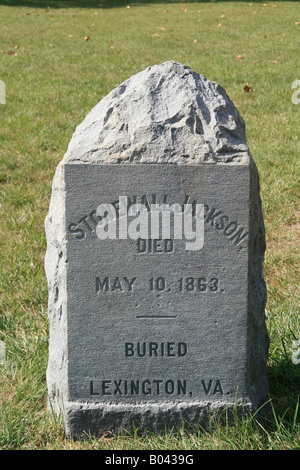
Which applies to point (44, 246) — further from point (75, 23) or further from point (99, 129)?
point (75, 23)

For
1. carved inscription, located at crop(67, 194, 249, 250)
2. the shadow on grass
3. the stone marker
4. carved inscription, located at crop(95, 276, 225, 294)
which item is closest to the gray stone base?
the stone marker

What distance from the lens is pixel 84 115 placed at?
22.8 ft

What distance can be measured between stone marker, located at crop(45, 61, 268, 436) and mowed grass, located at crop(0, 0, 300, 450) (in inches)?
7.6

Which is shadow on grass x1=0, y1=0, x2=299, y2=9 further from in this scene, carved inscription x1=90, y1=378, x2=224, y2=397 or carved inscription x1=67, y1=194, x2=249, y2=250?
carved inscription x1=90, y1=378, x2=224, y2=397

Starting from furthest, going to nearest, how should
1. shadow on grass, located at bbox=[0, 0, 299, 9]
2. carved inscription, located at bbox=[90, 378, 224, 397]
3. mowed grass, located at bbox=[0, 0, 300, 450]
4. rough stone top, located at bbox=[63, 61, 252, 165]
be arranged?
shadow on grass, located at bbox=[0, 0, 299, 9], mowed grass, located at bbox=[0, 0, 300, 450], carved inscription, located at bbox=[90, 378, 224, 397], rough stone top, located at bbox=[63, 61, 252, 165]

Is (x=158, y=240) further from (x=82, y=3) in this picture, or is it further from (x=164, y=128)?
(x=82, y=3)

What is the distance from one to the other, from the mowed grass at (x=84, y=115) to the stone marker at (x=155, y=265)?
0.63ft

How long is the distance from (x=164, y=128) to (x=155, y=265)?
21.0 inches

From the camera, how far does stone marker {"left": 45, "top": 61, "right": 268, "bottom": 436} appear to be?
2.23 meters

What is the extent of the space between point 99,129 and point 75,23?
1258 cm

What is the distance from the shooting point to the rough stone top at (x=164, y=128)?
87.6 inches

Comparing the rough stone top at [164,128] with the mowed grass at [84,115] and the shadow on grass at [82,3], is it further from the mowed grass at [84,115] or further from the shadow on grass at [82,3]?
the shadow on grass at [82,3]

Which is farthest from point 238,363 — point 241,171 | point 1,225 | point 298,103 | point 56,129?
point 298,103

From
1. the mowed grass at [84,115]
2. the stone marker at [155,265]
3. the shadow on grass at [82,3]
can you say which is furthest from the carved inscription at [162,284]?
the shadow on grass at [82,3]
